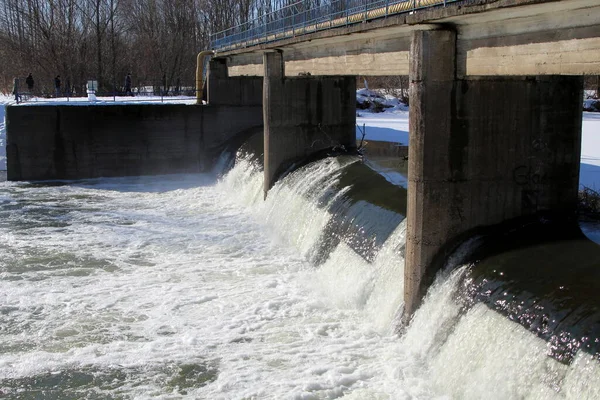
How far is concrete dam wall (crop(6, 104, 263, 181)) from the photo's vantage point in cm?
2616

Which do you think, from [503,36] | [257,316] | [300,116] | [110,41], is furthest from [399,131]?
[110,41]

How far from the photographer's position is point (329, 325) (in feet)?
38.2

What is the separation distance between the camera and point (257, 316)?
12.1 m

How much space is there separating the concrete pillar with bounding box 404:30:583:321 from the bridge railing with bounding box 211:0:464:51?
1.19 metres

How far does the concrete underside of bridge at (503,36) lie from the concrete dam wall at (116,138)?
13.2m

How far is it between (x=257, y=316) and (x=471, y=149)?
13.5ft

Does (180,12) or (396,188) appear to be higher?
(180,12)

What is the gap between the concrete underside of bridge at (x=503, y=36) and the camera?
8.52 metres

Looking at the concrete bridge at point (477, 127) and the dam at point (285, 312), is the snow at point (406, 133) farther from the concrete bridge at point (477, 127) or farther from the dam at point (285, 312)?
the dam at point (285, 312)

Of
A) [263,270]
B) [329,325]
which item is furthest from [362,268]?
[263,270]

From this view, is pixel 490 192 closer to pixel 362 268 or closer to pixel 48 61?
pixel 362 268

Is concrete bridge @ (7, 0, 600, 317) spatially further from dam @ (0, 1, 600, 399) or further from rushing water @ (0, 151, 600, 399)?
rushing water @ (0, 151, 600, 399)

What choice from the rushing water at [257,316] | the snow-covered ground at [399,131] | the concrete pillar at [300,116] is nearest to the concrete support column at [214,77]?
the snow-covered ground at [399,131]

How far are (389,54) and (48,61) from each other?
38.3 meters
